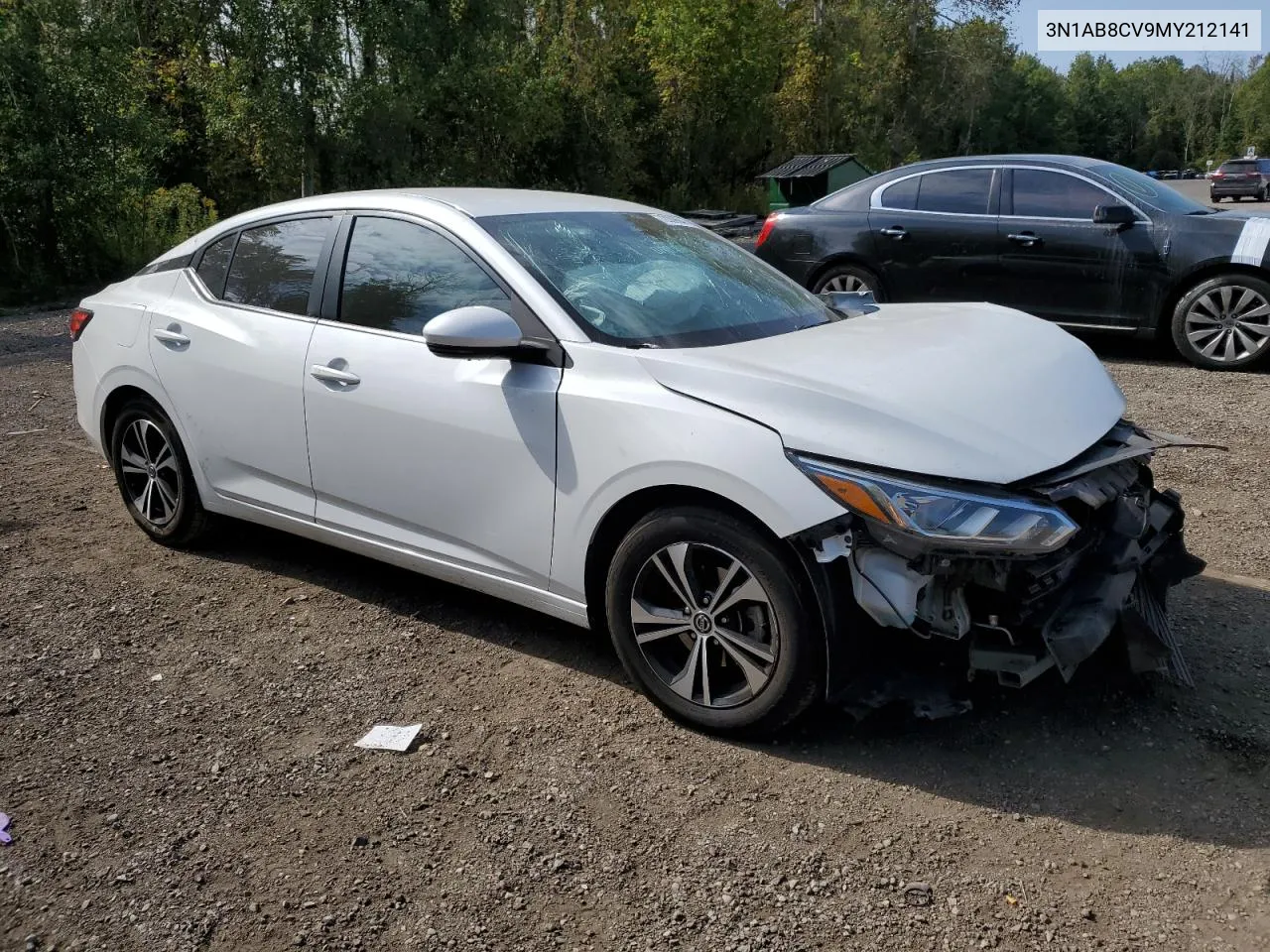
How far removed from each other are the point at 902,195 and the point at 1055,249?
1.46 m

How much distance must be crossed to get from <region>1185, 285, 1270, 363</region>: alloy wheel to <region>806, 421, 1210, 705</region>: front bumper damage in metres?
5.70

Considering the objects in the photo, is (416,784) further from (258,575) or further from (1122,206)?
(1122,206)

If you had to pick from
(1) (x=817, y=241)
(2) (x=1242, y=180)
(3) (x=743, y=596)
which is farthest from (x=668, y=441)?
(2) (x=1242, y=180)

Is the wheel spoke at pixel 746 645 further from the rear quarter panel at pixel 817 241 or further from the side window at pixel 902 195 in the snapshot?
the side window at pixel 902 195

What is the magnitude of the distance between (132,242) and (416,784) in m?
16.2

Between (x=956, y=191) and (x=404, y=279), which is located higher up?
(x=956, y=191)

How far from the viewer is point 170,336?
4.64 meters

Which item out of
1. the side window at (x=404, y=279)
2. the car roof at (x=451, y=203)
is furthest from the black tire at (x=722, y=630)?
the car roof at (x=451, y=203)

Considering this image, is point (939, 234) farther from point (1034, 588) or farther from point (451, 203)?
point (1034, 588)

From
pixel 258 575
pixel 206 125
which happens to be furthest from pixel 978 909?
pixel 206 125

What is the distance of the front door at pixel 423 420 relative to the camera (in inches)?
138

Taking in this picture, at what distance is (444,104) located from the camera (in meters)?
23.9

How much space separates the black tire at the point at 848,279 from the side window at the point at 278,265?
5.89m

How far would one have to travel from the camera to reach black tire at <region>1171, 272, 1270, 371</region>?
311 inches
